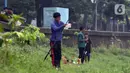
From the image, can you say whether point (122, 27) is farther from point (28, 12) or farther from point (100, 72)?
point (100, 72)

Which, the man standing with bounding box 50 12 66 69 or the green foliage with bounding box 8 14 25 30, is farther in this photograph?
the man standing with bounding box 50 12 66 69

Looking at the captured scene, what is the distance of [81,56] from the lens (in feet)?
48.2

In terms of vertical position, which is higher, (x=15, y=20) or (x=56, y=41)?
(x=15, y=20)

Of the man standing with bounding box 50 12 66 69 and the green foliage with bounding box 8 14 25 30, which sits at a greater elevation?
the green foliage with bounding box 8 14 25 30

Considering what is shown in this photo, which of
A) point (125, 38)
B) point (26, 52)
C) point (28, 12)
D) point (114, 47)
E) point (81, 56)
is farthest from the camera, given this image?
point (28, 12)

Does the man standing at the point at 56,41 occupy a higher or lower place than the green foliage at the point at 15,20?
lower

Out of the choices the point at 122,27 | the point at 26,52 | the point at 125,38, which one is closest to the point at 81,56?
the point at 26,52

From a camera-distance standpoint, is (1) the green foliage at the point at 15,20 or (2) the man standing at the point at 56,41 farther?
(2) the man standing at the point at 56,41

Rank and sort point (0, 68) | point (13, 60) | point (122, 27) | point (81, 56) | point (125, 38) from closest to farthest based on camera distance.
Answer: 1. point (0, 68)
2. point (13, 60)
3. point (81, 56)
4. point (125, 38)
5. point (122, 27)

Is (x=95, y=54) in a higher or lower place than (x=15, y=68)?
lower

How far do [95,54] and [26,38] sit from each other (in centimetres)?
970

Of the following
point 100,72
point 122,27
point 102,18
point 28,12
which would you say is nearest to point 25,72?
point 100,72

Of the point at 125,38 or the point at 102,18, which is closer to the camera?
the point at 125,38

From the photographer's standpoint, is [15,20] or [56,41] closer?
[15,20]
